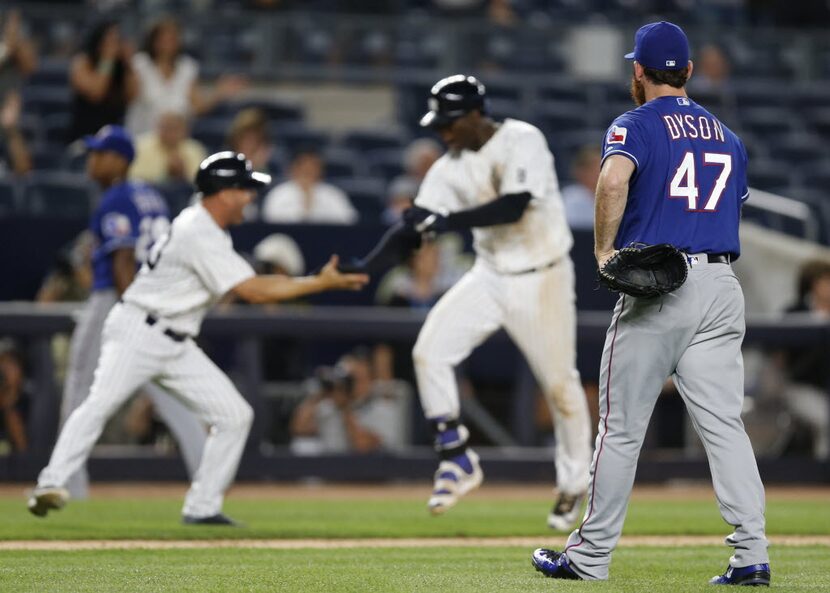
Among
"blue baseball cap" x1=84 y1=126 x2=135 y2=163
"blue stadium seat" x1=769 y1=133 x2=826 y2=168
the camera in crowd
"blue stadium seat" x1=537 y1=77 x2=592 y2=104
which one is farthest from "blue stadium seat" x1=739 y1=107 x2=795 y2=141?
"blue baseball cap" x1=84 y1=126 x2=135 y2=163

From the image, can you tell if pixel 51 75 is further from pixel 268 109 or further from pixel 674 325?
pixel 674 325

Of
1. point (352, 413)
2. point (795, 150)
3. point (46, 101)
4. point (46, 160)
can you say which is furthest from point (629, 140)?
point (795, 150)

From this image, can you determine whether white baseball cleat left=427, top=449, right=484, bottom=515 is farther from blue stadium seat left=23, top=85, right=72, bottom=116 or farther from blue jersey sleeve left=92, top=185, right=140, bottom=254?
blue stadium seat left=23, top=85, right=72, bottom=116

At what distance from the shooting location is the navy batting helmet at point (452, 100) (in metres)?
7.64

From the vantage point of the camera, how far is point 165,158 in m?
12.0

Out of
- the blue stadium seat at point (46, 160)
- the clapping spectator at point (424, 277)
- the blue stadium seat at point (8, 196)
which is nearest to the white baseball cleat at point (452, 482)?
the clapping spectator at point (424, 277)

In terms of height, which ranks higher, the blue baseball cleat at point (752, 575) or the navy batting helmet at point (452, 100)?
the navy batting helmet at point (452, 100)

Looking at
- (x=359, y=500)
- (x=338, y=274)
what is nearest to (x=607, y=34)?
(x=359, y=500)

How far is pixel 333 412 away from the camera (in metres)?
10.8

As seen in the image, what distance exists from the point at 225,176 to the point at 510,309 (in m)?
1.60

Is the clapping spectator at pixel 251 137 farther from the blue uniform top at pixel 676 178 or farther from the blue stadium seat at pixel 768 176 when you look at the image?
the blue uniform top at pixel 676 178

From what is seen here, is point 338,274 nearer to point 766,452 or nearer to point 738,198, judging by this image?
point 738,198

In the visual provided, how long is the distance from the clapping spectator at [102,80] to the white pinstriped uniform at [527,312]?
5098mm

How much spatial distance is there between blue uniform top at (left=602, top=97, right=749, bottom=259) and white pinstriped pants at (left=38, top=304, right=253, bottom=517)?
2.83m
